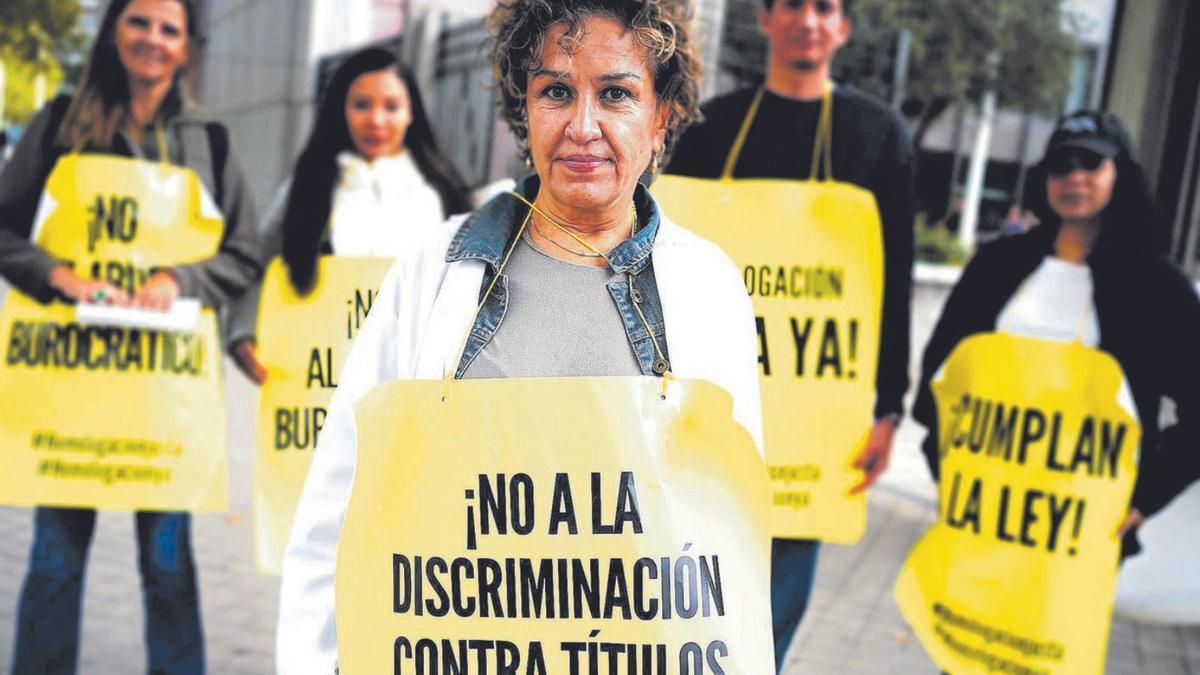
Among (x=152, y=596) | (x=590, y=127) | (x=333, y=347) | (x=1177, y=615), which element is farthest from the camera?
(x=1177, y=615)

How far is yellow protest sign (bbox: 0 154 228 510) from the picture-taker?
10.6 ft

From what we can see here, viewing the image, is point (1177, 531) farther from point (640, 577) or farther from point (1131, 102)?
point (640, 577)

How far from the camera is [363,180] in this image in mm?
3271

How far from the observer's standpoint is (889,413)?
10.9ft

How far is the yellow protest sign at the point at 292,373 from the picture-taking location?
3.00 m

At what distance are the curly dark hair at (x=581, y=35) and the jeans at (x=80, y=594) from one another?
1.86 meters

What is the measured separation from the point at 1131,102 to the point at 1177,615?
111 inches

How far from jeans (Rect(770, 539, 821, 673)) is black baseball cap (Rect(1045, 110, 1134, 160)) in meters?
1.25

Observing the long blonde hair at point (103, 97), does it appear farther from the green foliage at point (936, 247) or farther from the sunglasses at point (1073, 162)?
the green foliage at point (936, 247)

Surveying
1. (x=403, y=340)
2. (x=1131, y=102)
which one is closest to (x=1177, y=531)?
(x=1131, y=102)

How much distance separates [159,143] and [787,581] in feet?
6.81

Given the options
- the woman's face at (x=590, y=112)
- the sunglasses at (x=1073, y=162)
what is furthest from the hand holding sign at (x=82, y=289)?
the sunglasses at (x=1073, y=162)

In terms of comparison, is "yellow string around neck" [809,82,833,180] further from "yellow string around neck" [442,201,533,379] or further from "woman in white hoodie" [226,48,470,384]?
"yellow string around neck" [442,201,533,379]

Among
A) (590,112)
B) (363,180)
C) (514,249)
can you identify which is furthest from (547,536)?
(363,180)
